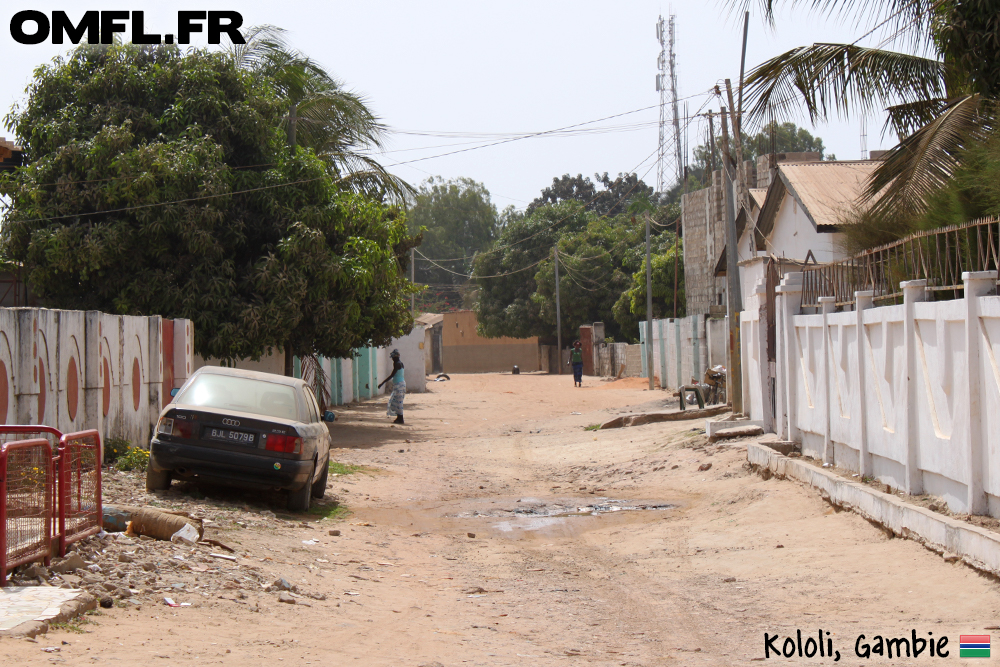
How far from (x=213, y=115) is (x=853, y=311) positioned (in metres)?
14.1

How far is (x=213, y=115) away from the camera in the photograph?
19281 millimetres

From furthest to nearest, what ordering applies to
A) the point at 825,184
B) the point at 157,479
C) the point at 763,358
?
1. the point at 825,184
2. the point at 763,358
3. the point at 157,479

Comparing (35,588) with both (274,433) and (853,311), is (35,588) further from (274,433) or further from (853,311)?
(853,311)

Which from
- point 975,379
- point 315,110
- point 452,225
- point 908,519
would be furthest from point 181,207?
point 452,225

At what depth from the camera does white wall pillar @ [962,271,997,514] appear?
22.0 feet

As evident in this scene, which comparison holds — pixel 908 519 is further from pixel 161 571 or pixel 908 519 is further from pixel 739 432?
pixel 739 432

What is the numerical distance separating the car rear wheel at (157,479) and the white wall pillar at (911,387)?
23.4 feet

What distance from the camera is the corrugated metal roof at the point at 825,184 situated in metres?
20.2

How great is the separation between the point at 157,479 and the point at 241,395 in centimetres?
121

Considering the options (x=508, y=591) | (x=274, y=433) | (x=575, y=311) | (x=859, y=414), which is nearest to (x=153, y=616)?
(x=508, y=591)

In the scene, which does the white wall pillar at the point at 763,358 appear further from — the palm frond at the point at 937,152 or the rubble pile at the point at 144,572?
the rubble pile at the point at 144,572

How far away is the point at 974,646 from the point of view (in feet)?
16.5

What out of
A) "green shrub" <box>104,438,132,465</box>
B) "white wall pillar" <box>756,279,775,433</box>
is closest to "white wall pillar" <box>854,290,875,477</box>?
"white wall pillar" <box>756,279,775,433</box>

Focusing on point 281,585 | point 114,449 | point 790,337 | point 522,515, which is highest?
point 790,337
